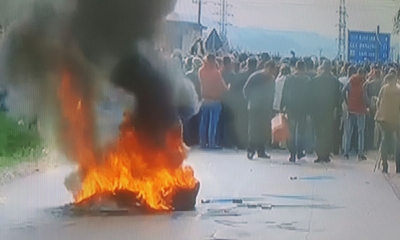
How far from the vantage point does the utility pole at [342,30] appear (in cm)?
191

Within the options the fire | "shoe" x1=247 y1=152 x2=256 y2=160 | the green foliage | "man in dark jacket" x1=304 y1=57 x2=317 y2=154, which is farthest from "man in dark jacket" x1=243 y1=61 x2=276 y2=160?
the green foliage

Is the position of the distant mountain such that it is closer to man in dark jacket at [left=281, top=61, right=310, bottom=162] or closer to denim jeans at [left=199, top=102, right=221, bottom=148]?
man in dark jacket at [left=281, top=61, right=310, bottom=162]

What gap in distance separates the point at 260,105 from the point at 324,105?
20cm

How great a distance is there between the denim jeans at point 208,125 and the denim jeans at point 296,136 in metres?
0.22

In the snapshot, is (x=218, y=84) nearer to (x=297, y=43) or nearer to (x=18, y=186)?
(x=297, y=43)

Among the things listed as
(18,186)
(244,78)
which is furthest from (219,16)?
(18,186)

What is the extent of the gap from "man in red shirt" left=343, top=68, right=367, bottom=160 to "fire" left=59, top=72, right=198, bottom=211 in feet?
1.60

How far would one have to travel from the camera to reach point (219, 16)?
1878 millimetres

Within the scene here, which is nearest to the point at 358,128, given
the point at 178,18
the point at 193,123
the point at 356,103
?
the point at 356,103

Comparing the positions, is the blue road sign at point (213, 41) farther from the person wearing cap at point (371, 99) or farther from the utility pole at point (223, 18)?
the person wearing cap at point (371, 99)

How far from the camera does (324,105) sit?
194cm

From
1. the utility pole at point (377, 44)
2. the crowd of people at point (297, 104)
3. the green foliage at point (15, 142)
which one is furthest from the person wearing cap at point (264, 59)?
the green foliage at point (15, 142)

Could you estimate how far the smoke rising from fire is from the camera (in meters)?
1.83

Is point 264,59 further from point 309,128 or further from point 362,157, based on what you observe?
point 362,157
